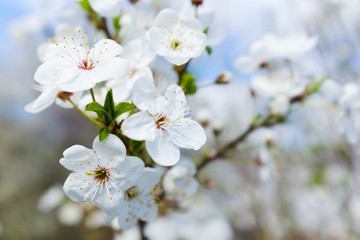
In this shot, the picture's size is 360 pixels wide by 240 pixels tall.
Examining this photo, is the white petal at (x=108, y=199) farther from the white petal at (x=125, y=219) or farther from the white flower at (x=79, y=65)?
the white flower at (x=79, y=65)

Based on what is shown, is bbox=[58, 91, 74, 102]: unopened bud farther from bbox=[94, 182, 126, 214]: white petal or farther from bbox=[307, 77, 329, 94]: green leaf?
bbox=[307, 77, 329, 94]: green leaf

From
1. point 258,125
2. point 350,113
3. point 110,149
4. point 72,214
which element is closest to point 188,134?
Answer: point 110,149

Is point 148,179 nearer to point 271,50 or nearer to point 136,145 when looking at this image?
point 136,145

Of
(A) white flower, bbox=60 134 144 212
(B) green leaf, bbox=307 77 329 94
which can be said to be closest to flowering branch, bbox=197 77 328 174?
(B) green leaf, bbox=307 77 329 94

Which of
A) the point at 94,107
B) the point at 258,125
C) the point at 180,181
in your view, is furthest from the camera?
the point at 258,125

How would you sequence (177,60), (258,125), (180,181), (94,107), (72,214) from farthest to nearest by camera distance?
(72,214) < (258,125) < (180,181) < (177,60) < (94,107)

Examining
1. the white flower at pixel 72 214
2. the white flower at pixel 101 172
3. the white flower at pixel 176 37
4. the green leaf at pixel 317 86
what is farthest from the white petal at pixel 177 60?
the white flower at pixel 72 214
